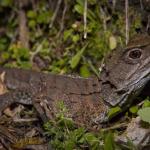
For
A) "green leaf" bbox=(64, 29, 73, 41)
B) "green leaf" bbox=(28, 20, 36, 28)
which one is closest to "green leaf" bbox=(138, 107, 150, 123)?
"green leaf" bbox=(64, 29, 73, 41)

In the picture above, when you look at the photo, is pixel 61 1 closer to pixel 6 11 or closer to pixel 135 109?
pixel 6 11

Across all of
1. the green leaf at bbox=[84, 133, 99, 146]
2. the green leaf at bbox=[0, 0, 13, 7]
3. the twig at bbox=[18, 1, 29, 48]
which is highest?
the green leaf at bbox=[0, 0, 13, 7]

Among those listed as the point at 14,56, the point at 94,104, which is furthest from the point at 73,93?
the point at 14,56

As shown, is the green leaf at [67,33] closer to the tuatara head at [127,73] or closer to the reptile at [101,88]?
the reptile at [101,88]

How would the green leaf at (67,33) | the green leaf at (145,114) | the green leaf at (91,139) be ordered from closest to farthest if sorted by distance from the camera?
1. the green leaf at (145,114)
2. the green leaf at (91,139)
3. the green leaf at (67,33)

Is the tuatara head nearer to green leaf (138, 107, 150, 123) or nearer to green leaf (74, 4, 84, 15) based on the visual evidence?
green leaf (138, 107, 150, 123)

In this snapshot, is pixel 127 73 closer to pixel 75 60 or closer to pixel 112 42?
pixel 112 42

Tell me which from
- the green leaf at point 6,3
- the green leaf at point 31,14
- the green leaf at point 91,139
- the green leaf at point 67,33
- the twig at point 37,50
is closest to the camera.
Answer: the green leaf at point 91,139

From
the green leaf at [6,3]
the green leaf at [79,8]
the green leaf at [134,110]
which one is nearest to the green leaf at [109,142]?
the green leaf at [134,110]
